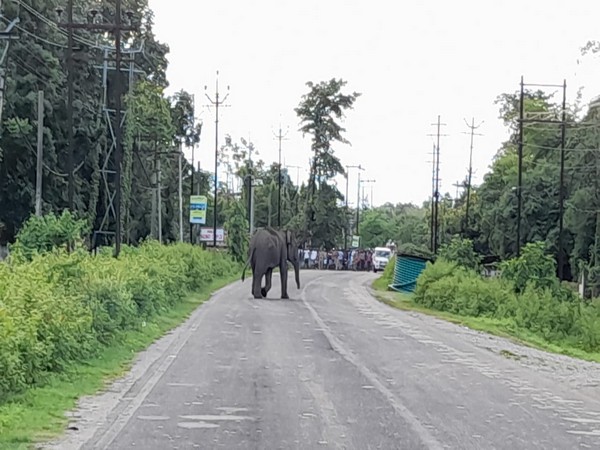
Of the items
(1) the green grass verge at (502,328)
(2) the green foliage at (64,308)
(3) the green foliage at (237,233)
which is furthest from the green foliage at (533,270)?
(3) the green foliage at (237,233)

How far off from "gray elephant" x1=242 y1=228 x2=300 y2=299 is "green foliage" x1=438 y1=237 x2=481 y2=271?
908cm

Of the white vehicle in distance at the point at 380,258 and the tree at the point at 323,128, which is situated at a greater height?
the tree at the point at 323,128

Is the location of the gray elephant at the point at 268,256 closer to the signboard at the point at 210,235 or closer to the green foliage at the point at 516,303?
the green foliage at the point at 516,303

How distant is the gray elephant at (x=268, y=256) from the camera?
37125 mm

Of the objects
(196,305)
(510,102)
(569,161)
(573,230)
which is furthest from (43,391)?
(510,102)

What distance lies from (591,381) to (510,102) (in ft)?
306

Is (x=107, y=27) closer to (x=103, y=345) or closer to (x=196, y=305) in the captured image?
(x=196, y=305)

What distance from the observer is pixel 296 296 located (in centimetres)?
3909

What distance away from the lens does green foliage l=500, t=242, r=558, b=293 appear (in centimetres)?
3925

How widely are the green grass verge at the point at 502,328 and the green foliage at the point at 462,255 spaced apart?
153 inches

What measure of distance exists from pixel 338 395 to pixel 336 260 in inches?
2971

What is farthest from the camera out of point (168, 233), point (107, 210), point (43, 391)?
point (168, 233)

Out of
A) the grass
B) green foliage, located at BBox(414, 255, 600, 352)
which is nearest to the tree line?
green foliage, located at BBox(414, 255, 600, 352)

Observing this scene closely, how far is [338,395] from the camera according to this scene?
43.9 ft
